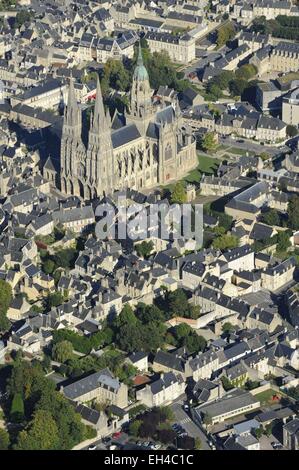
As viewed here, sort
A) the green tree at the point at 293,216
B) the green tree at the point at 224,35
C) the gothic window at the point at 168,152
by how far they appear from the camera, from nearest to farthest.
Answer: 1. the green tree at the point at 293,216
2. the gothic window at the point at 168,152
3. the green tree at the point at 224,35

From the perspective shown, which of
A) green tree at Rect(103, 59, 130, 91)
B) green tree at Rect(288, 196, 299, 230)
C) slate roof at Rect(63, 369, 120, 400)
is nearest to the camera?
slate roof at Rect(63, 369, 120, 400)

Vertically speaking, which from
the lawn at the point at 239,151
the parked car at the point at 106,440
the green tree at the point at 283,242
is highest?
the lawn at the point at 239,151

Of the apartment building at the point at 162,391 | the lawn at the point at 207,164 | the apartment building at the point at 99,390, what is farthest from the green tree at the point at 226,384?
the lawn at the point at 207,164

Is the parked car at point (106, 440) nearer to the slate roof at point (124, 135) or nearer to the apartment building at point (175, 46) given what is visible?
the slate roof at point (124, 135)

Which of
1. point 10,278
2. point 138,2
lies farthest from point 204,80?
point 10,278

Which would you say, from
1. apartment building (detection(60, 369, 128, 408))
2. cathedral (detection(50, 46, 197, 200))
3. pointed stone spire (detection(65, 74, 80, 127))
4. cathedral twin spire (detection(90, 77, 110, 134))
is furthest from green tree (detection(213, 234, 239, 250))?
apartment building (detection(60, 369, 128, 408))

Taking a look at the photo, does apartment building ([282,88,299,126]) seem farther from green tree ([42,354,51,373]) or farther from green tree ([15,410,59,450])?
green tree ([15,410,59,450])

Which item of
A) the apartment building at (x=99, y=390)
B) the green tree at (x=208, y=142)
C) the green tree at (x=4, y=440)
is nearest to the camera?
the green tree at (x=4, y=440)
